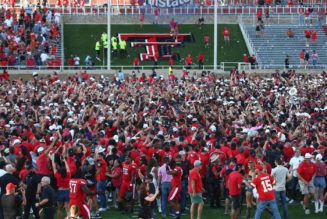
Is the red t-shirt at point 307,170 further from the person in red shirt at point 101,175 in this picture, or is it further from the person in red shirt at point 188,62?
the person in red shirt at point 188,62

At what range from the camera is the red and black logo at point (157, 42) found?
4991 cm

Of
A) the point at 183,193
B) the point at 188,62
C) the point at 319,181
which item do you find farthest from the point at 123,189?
the point at 188,62

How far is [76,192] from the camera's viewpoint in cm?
1866

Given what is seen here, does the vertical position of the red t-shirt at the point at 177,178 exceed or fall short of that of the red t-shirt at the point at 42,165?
it falls short

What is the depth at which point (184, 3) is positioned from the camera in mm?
52812

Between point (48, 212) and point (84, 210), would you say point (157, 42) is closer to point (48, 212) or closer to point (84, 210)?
point (84, 210)

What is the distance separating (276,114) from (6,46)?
19.5 meters

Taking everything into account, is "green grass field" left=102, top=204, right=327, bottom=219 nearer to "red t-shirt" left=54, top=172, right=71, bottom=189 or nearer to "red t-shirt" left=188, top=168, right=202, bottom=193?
"red t-shirt" left=188, top=168, right=202, bottom=193

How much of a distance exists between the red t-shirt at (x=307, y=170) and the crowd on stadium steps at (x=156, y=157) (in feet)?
0.06

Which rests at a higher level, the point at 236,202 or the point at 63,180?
the point at 63,180

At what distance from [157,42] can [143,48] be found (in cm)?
78

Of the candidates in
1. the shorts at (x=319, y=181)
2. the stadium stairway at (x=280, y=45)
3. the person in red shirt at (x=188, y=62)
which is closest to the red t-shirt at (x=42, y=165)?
the shorts at (x=319, y=181)

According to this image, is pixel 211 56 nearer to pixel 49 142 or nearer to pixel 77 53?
pixel 77 53

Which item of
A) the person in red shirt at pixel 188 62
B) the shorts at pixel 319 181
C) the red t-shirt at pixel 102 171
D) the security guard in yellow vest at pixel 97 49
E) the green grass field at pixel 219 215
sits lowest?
the green grass field at pixel 219 215
